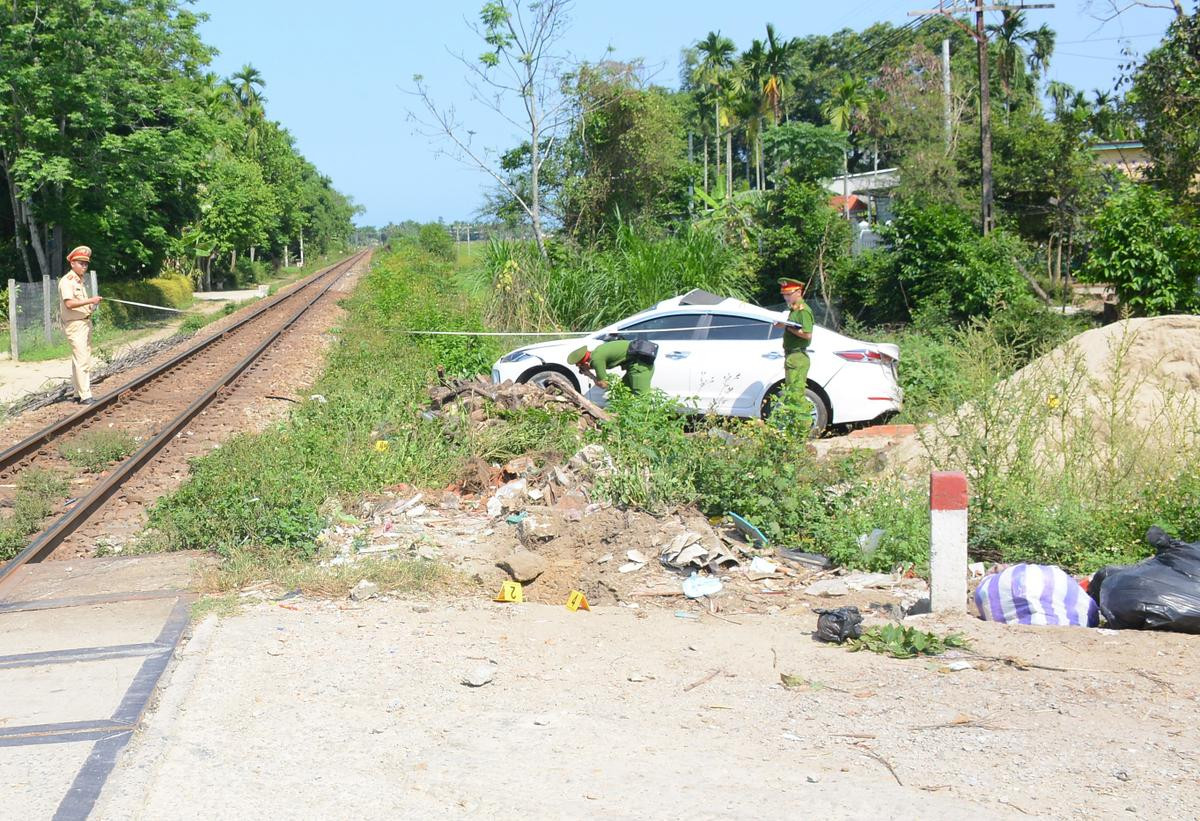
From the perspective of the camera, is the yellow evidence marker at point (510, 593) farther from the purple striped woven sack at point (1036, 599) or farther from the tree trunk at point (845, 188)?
the tree trunk at point (845, 188)

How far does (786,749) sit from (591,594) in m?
2.55

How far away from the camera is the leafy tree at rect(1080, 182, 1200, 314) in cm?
1533

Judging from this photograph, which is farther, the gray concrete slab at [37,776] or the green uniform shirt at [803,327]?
the green uniform shirt at [803,327]

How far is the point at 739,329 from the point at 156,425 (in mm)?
7274

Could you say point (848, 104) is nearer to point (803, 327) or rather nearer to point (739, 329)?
point (739, 329)

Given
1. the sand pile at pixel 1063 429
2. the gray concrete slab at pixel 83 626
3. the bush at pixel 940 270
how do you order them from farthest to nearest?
the bush at pixel 940 270
the sand pile at pixel 1063 429
the gray concrete slab at pixel 83 626

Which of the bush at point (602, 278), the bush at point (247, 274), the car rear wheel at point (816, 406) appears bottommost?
the car rear wheel at point (816, 406)

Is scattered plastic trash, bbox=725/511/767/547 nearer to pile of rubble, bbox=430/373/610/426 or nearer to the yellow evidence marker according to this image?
the yellow evidence marker

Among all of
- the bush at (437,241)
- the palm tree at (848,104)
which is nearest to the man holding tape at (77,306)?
the bush at (437,241)

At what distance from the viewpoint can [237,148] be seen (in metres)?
65.2

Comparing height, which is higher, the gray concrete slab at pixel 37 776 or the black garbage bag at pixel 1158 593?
the black garbage bag at pixel 1158 593

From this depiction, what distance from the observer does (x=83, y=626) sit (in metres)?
6.24

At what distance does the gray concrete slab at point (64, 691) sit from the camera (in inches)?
193

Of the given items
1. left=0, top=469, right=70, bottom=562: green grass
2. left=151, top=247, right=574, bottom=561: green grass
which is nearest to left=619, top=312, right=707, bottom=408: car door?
left=151, top=247, right=574, bottom=561: green grass
